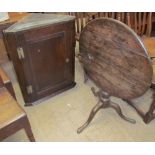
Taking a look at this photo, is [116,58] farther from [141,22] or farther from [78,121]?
[141,22]

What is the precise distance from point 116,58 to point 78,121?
2.82ft

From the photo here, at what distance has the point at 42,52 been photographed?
1751 mm

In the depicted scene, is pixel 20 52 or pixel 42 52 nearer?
pixel 20 52

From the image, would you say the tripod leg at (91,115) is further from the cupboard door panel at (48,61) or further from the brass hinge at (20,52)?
the brass hinge at (20,52)

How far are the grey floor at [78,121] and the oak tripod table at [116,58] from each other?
480 millimetres

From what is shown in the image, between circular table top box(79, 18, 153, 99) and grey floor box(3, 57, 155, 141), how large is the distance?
0.48 metres

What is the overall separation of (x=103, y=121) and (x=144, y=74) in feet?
2.73

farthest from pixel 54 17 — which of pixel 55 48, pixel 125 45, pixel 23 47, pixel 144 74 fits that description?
pixel 144 74

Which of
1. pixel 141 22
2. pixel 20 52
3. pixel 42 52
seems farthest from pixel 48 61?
pixel 141 22

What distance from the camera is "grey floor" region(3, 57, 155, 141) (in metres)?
1.69

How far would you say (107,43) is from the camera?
4.07 ft

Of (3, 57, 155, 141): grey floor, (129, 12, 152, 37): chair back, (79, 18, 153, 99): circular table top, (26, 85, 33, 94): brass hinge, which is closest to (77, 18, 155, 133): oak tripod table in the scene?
(79, 18, 153, 99): circular table top

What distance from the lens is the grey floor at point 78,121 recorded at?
5.55ft

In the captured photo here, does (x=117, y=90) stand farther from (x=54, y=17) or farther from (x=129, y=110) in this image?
(x=54, y=17)
